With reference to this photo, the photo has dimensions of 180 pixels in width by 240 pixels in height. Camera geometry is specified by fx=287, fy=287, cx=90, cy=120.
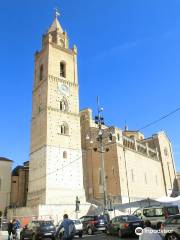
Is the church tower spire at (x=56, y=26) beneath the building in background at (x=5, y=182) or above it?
above

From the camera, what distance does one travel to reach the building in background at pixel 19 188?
41025mm

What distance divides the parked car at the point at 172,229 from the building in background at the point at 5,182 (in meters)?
31.2

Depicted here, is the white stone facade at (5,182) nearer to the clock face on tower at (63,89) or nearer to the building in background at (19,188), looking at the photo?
the building in background at (19,188)

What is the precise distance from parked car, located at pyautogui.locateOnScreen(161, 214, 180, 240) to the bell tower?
21.4 m

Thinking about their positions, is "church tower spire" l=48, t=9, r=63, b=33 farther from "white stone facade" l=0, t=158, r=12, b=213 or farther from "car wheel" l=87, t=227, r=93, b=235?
"car wheel" l=87, t=227, r=93, b=235

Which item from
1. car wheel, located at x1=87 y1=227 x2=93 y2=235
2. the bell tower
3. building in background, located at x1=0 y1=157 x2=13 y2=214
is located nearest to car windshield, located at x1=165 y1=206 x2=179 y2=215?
car wheel, located at x1=87 y1=227 x2=93 y2=235

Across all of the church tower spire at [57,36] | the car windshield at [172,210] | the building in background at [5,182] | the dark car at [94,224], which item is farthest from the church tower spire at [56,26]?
the car windshield at [172,210]

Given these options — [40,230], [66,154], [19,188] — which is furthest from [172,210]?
[19,188]

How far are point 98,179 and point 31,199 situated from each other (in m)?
9.76

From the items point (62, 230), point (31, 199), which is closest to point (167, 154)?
point (31, 199)

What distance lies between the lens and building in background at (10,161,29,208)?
41.0 meters

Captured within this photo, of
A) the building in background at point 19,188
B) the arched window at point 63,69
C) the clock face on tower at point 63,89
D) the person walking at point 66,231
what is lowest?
the person walking at point 66,231

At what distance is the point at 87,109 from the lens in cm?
4738

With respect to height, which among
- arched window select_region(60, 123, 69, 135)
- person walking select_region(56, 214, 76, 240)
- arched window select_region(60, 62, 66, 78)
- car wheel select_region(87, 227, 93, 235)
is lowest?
car wheel select_region(87, 227, 93, 235)
